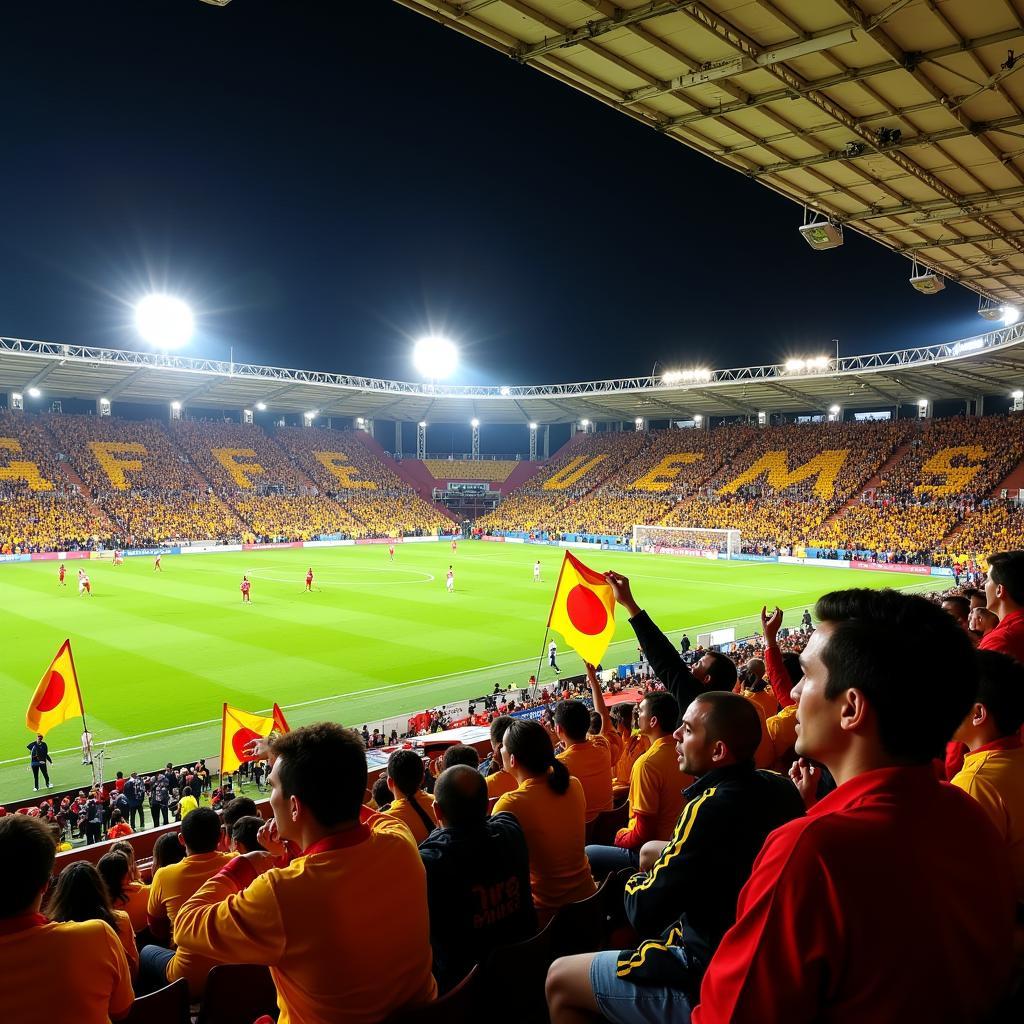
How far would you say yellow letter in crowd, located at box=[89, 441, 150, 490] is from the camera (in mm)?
60356

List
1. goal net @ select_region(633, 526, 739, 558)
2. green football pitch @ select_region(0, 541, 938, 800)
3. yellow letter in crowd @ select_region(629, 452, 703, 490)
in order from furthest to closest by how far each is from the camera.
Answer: yellow letter in crowd @ select_region(629, 452, 703, 490)
goal net @ select_region(633, 526, 739, 558)
green football pitch @ select_region(0, 541, 938, 800)

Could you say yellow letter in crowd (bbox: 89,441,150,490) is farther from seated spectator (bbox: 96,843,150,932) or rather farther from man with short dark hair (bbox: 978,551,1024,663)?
man with short dark hair (bbox: 978,551,1024,663)

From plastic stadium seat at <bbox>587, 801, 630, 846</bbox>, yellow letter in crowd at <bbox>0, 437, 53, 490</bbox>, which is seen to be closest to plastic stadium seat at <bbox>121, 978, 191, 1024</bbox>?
plastic stadium seat at <bbox>587, 801, 630, 846</bbox>

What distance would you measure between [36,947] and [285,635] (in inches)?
962

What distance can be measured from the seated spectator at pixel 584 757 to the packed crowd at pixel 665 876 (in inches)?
2.5

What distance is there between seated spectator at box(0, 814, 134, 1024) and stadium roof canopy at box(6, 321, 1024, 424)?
1839 inches

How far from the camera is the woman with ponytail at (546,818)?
4527mm

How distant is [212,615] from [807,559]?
39.6m

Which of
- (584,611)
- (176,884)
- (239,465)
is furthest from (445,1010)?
(239,465)

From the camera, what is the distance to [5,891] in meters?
2.85

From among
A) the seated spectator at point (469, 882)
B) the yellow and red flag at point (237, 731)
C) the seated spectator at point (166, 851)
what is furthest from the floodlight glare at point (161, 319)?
the seated spectator at point (469, 882)

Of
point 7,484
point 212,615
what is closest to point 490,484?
point 7,484

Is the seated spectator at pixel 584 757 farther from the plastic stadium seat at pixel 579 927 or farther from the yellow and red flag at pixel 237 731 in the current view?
the yellow and red flag at pixel 237 731

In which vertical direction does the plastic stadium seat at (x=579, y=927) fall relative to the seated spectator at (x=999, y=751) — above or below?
below
